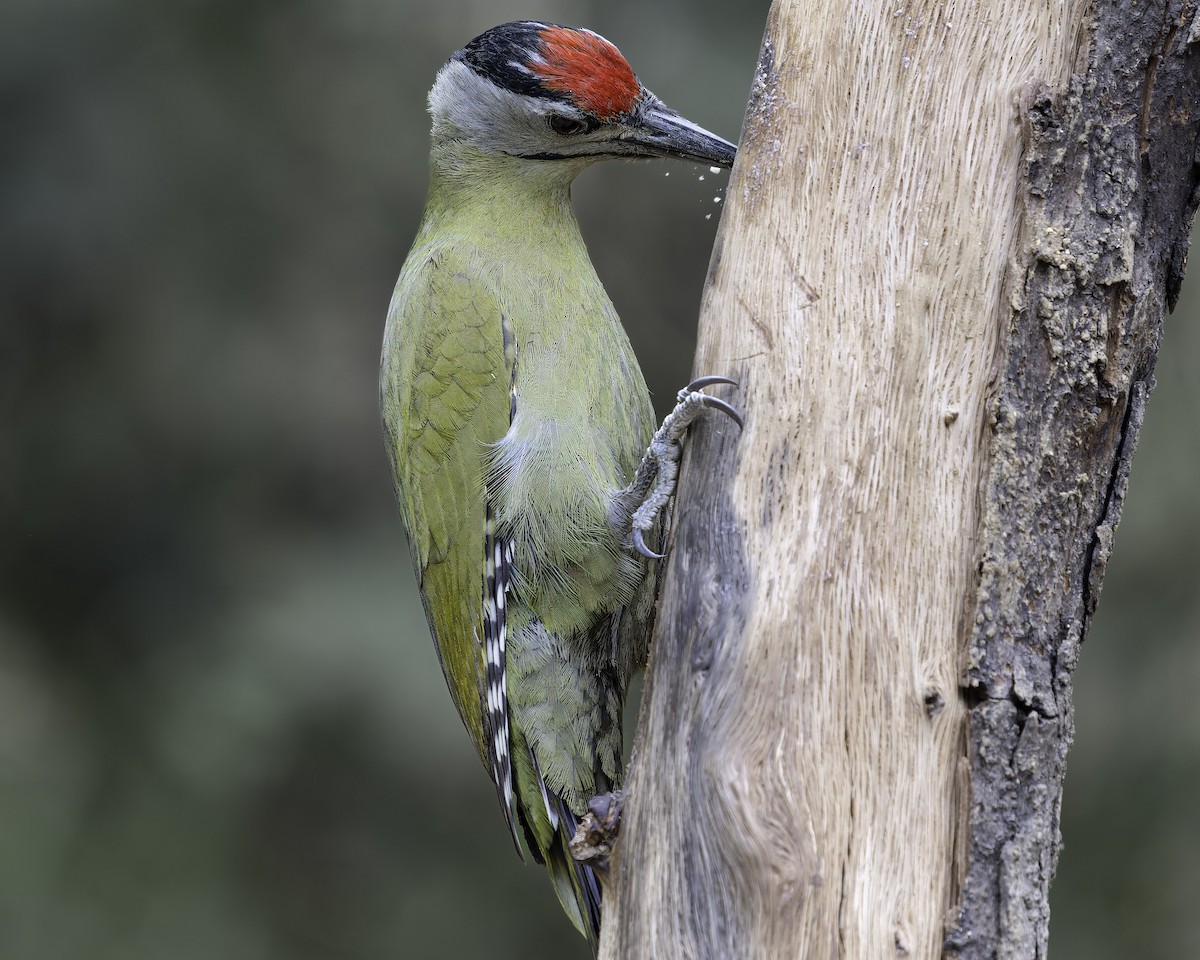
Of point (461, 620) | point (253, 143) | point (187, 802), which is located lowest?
point (187, 802)

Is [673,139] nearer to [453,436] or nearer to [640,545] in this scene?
[453,436]

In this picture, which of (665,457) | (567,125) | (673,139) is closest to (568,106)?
(567,125)

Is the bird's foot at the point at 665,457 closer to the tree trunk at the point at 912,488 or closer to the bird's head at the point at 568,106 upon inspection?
the tree trunk at the point at 912,488

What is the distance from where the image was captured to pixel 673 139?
2.70m

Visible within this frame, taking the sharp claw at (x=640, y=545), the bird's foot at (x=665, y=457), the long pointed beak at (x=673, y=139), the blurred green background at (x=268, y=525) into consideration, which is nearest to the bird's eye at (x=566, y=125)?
the long pointed beak at (x=673, y=139)

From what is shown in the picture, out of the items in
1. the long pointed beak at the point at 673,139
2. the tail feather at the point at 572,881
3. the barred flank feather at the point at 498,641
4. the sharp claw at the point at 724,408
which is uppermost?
the long pointed beak at the point at 673,139

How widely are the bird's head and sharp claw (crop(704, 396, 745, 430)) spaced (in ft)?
3.04

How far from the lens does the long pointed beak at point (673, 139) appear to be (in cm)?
269

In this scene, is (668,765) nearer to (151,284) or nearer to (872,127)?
(872,127)

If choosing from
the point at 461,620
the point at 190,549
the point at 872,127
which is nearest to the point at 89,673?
the point at 190,549

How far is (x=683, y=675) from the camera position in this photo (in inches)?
71.6

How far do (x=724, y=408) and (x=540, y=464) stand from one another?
69cm

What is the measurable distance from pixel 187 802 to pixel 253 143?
2336 millimetres

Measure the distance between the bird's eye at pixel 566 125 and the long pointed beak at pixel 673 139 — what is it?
0.33ft
